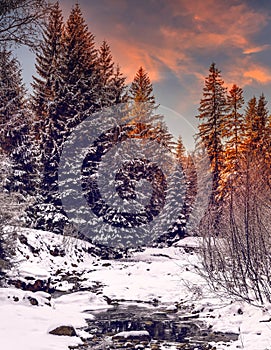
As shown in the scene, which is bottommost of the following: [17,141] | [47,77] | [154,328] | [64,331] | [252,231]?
[154,328]

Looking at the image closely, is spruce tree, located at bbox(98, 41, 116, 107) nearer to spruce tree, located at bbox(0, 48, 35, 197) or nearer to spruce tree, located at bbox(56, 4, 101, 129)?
spruce tree, located at bbox(56, 4, 101, 129)

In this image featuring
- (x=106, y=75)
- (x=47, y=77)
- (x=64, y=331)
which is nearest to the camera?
(x=64, y=331)

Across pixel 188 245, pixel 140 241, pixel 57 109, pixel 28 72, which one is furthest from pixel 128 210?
pixel 28 72

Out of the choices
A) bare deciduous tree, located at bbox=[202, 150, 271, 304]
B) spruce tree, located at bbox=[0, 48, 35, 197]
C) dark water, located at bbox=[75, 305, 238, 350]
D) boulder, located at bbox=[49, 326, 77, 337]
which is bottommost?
dark water, located at bbox=[75, 305, 238, 350]

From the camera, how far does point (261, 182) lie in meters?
8.30

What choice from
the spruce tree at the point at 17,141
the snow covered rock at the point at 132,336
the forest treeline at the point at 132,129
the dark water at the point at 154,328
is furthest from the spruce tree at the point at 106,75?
the snow covered rock at the point at 132,336

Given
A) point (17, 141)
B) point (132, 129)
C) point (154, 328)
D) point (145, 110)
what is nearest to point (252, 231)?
point (154, 328)

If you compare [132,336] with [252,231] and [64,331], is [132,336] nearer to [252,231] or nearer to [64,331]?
[64,331]

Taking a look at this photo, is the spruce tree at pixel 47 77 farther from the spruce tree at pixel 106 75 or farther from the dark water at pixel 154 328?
the dark water at pixel 154 328

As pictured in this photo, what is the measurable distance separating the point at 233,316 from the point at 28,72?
2018 cm

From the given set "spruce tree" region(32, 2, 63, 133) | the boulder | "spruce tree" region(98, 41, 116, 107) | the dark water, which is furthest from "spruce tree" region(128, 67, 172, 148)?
the boulder

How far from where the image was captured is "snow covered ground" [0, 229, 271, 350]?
23.3 feet

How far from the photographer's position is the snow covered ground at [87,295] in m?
7.11

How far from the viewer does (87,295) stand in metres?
12.1
